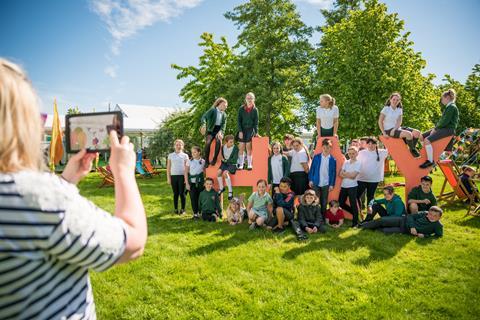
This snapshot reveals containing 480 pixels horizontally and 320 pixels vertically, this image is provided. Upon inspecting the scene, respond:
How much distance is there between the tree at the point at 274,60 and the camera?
18344mm

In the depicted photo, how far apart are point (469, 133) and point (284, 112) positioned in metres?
10.4

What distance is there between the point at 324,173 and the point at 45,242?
7114 millimetres

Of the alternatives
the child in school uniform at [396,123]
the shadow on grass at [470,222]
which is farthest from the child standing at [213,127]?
the shadow on grass at [470,222]

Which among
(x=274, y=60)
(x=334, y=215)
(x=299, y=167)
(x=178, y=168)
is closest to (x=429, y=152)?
(x=334, y=215)

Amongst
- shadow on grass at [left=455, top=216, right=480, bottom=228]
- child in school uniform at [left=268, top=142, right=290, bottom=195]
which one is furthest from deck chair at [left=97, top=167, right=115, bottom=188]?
shadow on grass at [left=455, top=216, right=480, bottom=228]

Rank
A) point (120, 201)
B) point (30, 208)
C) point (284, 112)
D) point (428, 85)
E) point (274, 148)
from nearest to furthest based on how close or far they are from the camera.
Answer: point (30, 208)
point (120, 201)
point (274, 148)
point (428, 85)
point (284, 112)

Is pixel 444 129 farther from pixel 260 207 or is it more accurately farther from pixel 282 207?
pixel 260 207

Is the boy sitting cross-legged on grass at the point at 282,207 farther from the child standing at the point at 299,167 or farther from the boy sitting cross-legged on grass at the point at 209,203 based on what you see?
the boy sitting cross-legged on grass at the point at 209,203

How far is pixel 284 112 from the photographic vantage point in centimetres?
1942

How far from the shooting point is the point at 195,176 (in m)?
8.34

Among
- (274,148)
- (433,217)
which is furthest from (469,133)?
(274,148)

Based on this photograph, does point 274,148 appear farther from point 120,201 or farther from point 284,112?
point 284,112

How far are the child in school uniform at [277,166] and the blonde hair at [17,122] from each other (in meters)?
6.99

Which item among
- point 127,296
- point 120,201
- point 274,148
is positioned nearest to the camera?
point 120,201
